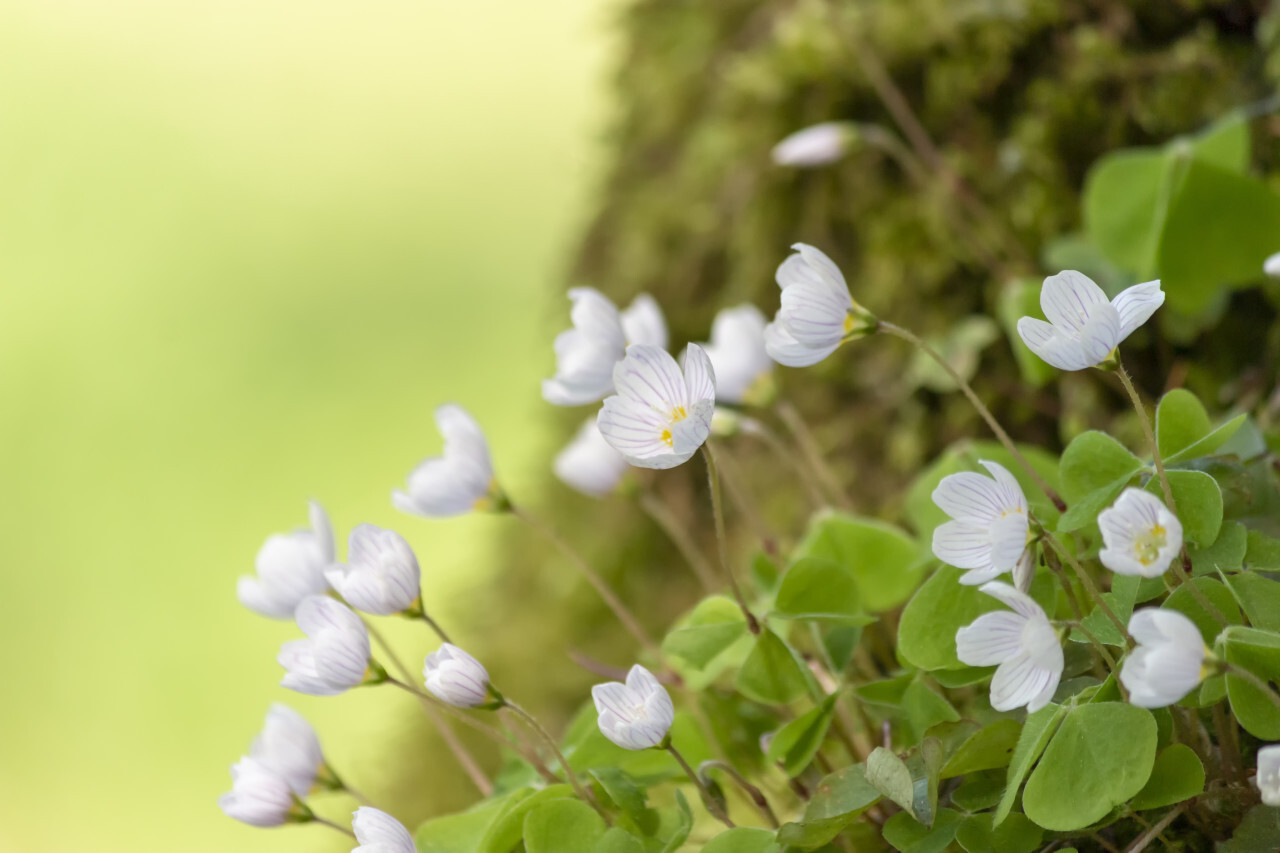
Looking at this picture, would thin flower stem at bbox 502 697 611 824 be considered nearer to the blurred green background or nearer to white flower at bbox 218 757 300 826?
white flower at bbox 218 757 300 826

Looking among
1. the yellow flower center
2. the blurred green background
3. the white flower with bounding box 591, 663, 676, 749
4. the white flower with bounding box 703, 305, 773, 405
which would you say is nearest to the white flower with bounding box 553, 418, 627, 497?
the white flower with bounding box 703, 305, 773, 405

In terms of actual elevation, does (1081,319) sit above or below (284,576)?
below

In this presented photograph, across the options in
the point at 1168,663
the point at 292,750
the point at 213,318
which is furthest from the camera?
the point at 213,318

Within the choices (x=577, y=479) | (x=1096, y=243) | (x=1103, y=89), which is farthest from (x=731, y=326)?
(x=1103, y=89)

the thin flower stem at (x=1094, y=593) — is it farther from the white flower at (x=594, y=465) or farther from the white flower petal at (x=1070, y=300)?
the white flower at (x=594, y=465)

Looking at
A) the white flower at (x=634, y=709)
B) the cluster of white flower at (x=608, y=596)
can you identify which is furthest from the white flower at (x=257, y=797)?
the white flower at (x=634, y=709)

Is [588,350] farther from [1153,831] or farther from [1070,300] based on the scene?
[1153,831]

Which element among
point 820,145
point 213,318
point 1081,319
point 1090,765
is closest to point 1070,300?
point 1081,319

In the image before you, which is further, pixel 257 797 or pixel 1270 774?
pixel 257 797
